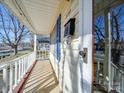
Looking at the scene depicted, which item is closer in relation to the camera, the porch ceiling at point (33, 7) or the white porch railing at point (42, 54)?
the porch ceiling at point (33, 7)

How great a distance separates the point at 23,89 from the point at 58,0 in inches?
105

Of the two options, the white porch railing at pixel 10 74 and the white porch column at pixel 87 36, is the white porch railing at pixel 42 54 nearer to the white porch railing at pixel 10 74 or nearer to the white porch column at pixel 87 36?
the white porch railing at pixel 10 74

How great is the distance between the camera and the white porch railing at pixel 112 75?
1.63m

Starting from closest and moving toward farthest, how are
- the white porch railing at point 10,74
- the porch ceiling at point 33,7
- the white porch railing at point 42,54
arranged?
1. the white porch railing at point 10,74
2. the porch ceiling at point 33,7
3. the white porch railing at point 42,54

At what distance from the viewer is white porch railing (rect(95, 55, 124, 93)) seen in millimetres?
1629

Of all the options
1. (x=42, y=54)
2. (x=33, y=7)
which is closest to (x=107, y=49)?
(x=33, y=7)

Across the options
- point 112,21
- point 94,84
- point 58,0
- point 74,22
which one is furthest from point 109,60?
point 58,0

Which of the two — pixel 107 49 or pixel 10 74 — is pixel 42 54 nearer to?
pixel 10 74

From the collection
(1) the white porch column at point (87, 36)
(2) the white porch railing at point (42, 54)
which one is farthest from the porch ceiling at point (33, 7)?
(2) the white porch railing at point (42, 54)

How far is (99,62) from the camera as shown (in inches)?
66.4

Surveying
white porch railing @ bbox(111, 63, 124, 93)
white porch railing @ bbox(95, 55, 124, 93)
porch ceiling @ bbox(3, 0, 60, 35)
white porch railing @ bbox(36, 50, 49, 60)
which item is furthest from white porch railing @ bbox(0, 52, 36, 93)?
white porch railing @ bbox(36, 50, 49, 60)

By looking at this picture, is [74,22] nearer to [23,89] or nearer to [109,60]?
[109,60]

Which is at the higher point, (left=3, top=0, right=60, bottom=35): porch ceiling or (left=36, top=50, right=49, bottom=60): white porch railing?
(left=3, top=0, right=60, bottom=35): porch ceiling

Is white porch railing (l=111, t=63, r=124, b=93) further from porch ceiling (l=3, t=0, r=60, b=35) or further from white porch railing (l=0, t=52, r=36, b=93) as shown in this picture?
porch ceiling (l=3, t=0, r=60, b=35)
